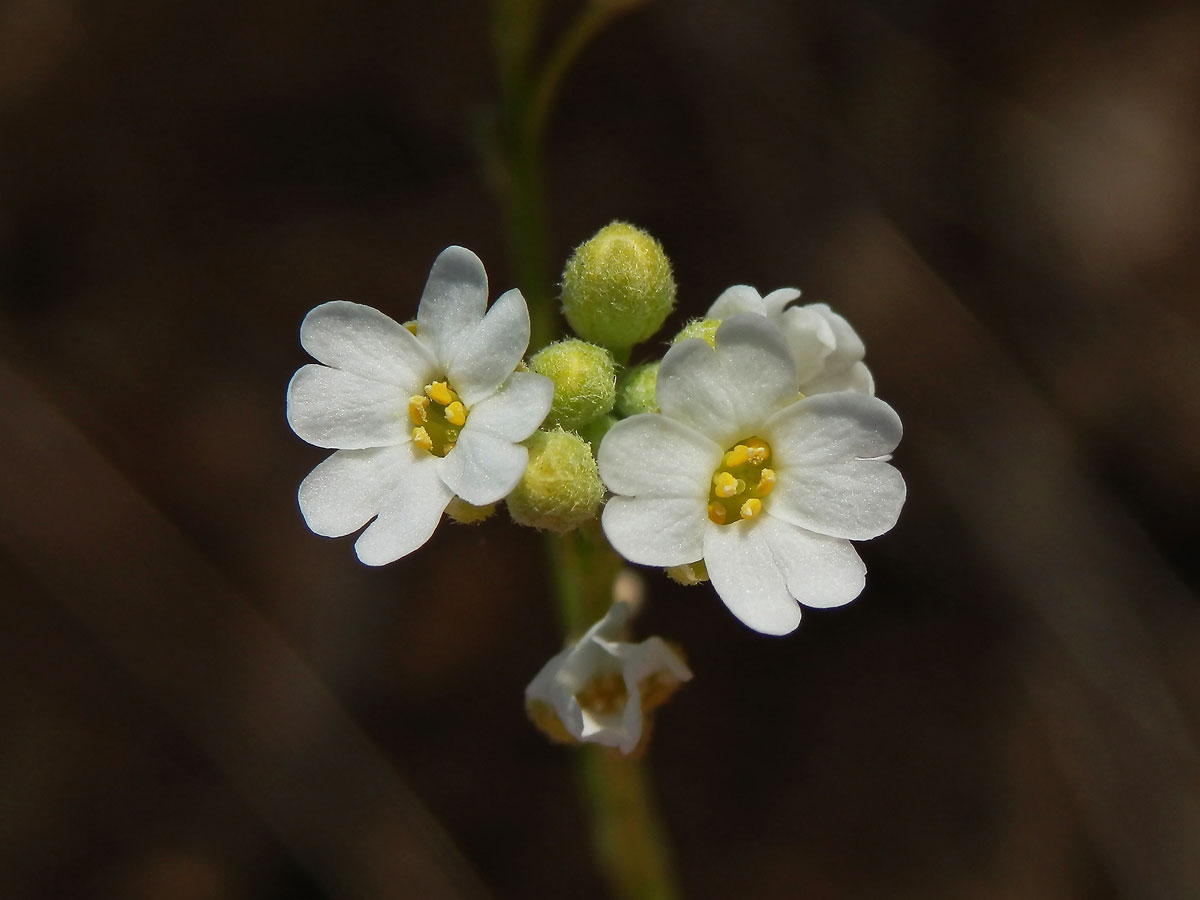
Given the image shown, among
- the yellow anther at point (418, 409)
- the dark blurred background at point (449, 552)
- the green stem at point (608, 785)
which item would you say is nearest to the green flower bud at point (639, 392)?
the green stem at point (608, 785)

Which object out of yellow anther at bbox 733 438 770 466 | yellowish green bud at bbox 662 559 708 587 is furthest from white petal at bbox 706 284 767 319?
yellowish green bud at bbox 662 559 708 587

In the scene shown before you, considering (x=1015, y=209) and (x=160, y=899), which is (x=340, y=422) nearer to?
(x=160, y=899)

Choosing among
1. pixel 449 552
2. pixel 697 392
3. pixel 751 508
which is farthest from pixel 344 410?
pixel 449 552

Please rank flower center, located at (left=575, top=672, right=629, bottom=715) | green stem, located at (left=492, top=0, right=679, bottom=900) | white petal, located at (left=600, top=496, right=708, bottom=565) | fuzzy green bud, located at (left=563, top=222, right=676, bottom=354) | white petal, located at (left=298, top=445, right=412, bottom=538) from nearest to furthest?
white petal, located at (left=600, top=496, right=708, bottom=565), white petal, located at (left=298, top=445, right=412, bottom=538), flower center, located at (left=575, top=672, right=629, bottom=715), fuzzy green bud, located at (left=563, top=222, right=676, bottom=354), green stem, located at (left=492, top=0, right=679, bottom=900)

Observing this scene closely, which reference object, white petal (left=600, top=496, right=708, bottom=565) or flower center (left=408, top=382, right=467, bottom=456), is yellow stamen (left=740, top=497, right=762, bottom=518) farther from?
flower center (left=408, top=382, right=467, bottom=456)

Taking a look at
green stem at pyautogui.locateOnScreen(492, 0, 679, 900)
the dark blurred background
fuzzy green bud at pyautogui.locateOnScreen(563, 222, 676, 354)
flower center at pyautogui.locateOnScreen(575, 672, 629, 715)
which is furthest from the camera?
the dark blurred background

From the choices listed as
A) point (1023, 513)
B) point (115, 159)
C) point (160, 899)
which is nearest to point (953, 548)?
point (1023, 513)

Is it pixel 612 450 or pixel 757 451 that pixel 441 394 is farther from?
pixel 757 451

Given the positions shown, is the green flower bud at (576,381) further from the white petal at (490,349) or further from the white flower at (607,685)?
the white flower at (607,685)
